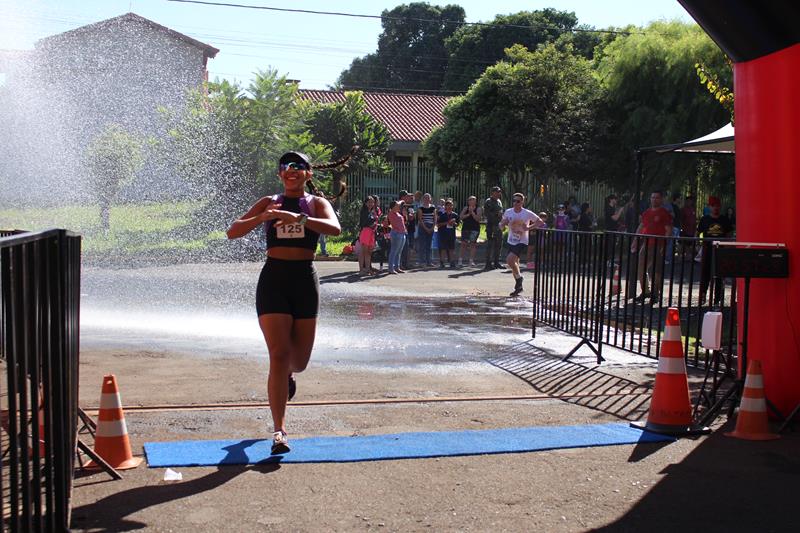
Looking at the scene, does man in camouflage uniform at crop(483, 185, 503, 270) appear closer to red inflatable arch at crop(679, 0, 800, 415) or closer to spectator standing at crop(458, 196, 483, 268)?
spectator standing at crop(458, 196, 483, 268)

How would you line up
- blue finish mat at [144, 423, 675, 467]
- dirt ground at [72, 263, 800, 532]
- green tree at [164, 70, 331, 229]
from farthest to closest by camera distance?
1. green tree at [164, 70, 331, 229]
2. blue finish mat at [144, 423, 675, 467]
3. dirt ground at [72, 263, 800, 532]

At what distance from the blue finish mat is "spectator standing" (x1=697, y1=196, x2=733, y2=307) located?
1.79 m

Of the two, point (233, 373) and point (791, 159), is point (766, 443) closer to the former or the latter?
point (791, 159)

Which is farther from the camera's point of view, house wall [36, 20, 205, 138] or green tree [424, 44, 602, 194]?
house wall [36, 20, 205, 138]

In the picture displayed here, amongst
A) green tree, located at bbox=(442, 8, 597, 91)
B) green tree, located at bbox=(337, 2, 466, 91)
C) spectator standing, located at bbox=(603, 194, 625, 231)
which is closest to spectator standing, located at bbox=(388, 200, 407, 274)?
spectator standing, located at bbox=(603, 194, 625, 231)

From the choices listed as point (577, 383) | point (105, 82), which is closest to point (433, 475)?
point (577, 383)

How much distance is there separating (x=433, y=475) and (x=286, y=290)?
1475mm

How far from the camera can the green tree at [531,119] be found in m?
29.7

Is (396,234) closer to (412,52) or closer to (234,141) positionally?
(234,141)

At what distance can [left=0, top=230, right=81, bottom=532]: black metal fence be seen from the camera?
10.3ft

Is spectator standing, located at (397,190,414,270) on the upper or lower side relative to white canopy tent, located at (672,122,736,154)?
lower

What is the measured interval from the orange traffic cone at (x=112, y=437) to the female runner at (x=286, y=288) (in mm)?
872

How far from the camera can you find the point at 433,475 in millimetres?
5352

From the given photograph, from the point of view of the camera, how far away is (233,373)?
830cm
